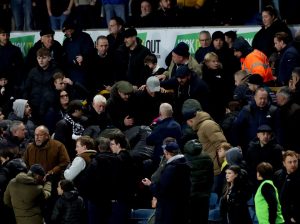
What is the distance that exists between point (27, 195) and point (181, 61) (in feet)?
12.7

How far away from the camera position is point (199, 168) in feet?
63.7

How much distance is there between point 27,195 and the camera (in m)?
19.9

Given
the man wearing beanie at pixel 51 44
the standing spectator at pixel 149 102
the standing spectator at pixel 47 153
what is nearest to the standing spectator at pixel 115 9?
the man wearing beanie at pixel 51 44

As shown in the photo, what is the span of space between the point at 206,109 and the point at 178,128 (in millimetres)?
1673

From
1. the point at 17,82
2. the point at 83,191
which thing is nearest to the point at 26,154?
the point at 83,191

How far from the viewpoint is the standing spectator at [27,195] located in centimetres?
1986

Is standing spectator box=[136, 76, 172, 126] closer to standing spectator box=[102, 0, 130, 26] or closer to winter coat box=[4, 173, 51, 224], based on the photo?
winter coat box=[4, 173, 51, 224]

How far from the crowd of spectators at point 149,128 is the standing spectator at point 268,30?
22mm

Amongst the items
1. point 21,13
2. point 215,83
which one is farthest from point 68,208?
point 21,13

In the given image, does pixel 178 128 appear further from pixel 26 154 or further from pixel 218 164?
pixel 26 154

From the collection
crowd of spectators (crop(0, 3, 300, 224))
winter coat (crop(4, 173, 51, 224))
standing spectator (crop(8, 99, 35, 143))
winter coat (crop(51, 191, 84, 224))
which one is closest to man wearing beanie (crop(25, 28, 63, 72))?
crowd of spectators (crop(0, 3, 300, 224))

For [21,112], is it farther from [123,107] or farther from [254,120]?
[254,120]

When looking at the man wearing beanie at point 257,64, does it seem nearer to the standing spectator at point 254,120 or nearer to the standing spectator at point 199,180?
the standing spectator at point 254,120

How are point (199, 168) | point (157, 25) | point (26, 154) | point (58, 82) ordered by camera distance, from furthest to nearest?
point (157, 25) < point (58, 82) < point (26, 154) < point (199, 168)
